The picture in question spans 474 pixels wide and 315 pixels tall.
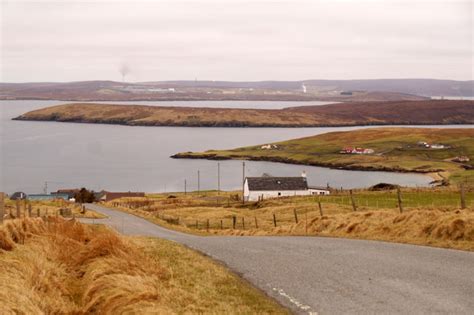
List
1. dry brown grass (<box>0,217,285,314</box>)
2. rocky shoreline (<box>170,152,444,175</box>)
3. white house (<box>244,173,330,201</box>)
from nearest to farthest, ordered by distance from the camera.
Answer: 1. dry brown grass (<box>0,217,285,314</box>)
2. white house (<box>244,173,330,201</box>)
3. rocky shoreline (<box>170,152,444,175</box>)

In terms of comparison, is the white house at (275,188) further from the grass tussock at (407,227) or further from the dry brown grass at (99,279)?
the dry brown grass at (99,279)

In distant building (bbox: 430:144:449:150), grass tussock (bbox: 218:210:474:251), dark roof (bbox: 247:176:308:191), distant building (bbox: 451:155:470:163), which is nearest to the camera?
grass tussock (bbox: 218:210:474:251)

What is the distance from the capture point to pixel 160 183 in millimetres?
136125

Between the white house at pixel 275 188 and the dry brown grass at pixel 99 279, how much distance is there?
8000 centimetres

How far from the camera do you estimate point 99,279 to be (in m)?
12.8

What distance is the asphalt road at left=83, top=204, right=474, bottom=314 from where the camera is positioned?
12102mm

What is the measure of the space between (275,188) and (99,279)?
287ft

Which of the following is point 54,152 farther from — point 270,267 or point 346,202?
point 270,267

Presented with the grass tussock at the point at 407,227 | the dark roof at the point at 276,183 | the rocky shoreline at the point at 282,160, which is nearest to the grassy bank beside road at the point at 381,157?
the rocky shoreline at the point at 282,160

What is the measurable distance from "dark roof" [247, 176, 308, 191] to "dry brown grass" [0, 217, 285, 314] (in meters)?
81.0

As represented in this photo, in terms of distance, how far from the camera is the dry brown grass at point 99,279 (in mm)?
11445

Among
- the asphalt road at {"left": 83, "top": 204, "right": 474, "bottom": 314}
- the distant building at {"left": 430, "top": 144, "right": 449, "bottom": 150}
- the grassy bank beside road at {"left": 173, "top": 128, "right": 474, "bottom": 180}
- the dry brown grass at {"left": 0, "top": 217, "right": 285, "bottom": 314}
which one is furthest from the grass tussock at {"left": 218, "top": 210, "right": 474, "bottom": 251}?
the distant building at {"left": 430, "top": 144, "right": 449, "bottom": 150}

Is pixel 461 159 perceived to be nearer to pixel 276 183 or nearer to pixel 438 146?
pixel 438 146

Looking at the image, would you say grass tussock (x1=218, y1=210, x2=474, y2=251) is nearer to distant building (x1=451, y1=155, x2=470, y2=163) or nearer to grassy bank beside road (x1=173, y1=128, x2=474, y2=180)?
grassy bank beside road (x1=173, y1=128, x2=474, y2=180)
